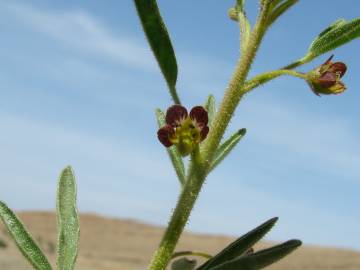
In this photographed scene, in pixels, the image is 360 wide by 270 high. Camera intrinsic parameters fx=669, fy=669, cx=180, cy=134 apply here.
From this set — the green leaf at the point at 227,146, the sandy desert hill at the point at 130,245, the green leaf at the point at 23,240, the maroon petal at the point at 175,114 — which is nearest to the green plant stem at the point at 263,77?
the maroon petal at the point at 175,114

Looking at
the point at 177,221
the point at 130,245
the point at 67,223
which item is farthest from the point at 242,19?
the point at 130,245

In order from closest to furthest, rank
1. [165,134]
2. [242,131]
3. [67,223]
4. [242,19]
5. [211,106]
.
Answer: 1. [165,134]
2. [242,19]
3. [67,223]
4. [242,131]
5. [211,106]

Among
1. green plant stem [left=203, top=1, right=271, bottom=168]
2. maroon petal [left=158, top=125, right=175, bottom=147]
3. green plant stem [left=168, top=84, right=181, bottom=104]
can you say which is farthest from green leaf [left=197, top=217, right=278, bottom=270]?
green plant stem [left=168, top=84, right=181, bottom=104]

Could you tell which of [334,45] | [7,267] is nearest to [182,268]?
[334,45]

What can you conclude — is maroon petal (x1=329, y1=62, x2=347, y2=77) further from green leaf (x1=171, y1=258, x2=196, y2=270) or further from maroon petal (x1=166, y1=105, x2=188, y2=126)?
green leaf (x1=171, y1=258, x2=196, y2=270)

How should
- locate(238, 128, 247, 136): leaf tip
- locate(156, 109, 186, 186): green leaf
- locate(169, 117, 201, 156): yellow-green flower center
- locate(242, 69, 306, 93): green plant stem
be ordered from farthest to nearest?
1. locate(238, 128, 247, 136): leaf tip
2. locate(156, 109, 186, 186): green leaf
3. locate(242, 69, 306, 93): green plant stem
4. locate(169, 117, 201, 156): yellow-green flower center

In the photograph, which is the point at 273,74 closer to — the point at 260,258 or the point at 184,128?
the point at 184,128
